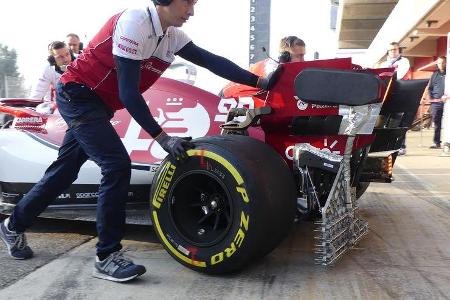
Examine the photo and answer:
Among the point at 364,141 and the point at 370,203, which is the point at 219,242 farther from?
the point at 370,203

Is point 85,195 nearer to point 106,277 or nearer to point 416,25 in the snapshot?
point 106,277

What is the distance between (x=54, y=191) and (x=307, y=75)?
1717 mm

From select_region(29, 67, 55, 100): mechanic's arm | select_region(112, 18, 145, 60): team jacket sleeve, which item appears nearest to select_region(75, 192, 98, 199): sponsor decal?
select_region(112, 18, 145, 60): team jacket sleeve

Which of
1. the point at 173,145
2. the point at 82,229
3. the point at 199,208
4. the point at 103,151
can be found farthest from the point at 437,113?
the point at 103,151

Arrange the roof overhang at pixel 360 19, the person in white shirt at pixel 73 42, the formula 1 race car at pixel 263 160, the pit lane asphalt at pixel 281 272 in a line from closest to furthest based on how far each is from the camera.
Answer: the pit lane asphalt at pixel 281 272
the formula 1 race car at pixel 263 160
the person in white shirt at pixel 73 42
the roof overhang at pixel 360 19

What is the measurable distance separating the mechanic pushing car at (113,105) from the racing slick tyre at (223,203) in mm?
177

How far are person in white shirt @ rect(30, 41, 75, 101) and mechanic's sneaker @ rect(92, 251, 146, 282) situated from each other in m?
3.65

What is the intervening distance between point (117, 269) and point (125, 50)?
3.96 ft

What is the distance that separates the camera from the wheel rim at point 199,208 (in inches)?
119

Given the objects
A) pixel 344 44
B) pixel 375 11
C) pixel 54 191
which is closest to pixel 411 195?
pixel 54 191

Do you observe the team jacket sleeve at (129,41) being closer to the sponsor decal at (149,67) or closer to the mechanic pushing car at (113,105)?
the mechanic pushing car at (113,105)

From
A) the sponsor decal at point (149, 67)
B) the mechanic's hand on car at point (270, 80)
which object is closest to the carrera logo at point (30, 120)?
the sponsor decal at point (149, 67)

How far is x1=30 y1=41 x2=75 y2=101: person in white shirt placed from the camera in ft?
19.9

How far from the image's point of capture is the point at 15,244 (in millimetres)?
3338
